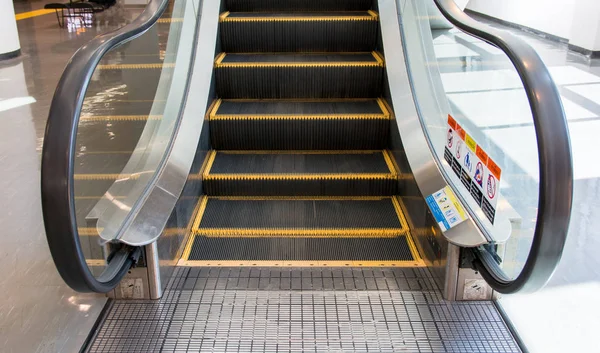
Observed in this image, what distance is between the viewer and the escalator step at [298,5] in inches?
186

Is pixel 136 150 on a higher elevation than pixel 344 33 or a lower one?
lower

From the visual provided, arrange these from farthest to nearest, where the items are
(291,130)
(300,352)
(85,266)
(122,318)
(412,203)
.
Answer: (291,130)
(412,203)
(122,318)
(300,352)
(85,266)

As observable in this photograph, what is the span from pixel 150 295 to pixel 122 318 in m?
0.19

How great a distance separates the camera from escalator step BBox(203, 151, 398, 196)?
3.56 m

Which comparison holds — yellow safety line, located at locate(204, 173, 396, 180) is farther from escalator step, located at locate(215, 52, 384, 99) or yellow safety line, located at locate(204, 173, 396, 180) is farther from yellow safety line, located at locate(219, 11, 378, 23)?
yellow safety line, located at locate(219, 11, 378, 23)

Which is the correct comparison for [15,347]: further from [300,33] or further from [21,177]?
[300,33]

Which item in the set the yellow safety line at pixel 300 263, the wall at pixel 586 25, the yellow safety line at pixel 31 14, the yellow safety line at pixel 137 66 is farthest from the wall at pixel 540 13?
the yellow safety line at pixel 31 14

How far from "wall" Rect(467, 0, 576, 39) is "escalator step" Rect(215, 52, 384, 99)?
22.9 ft

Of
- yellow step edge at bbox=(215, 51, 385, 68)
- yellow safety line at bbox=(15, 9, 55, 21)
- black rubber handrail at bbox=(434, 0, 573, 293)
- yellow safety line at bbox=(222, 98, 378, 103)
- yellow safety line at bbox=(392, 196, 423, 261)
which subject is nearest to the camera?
black rubber handrail at bbox=(434, 0, 573, 293)

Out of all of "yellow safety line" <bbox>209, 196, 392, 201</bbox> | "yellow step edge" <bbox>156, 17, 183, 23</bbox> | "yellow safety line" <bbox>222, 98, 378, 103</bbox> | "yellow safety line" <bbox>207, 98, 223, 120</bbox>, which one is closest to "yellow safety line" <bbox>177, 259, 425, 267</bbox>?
"yellow safety line" <bbox>209, 196, 392, 201</bbox>

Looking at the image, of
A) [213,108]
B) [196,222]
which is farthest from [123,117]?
[196,222]

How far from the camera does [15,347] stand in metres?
2.37

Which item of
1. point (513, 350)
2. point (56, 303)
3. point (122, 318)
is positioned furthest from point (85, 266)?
point (513, 350)

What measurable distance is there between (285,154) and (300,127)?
22 centimetres
